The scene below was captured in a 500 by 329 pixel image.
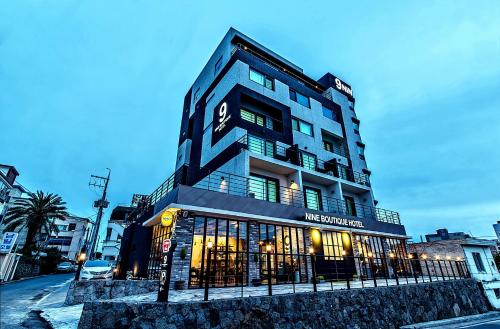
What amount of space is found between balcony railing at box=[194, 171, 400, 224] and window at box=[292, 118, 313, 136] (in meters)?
6.04

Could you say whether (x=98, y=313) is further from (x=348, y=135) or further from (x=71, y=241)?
(x=71, y=241)

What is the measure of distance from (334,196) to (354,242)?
3.78m

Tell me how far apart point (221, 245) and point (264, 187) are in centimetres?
553

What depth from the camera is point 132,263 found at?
1836 centimetres

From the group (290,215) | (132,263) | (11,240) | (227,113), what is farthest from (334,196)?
(11,240)

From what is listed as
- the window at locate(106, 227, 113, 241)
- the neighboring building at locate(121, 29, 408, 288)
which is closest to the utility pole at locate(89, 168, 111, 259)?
the neighboring building at locate(121, 29, 408, 288)

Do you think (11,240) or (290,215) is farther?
(11,240)

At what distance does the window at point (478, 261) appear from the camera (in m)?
21.2

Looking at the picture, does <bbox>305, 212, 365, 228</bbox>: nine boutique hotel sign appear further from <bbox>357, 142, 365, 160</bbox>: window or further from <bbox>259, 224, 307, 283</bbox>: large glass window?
<bbox>357, 142, 365, 160</bbox>: window

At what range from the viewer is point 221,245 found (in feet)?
43.3

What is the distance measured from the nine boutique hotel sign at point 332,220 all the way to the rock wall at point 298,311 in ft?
19.3

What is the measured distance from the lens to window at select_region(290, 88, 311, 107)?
2342 centimetres

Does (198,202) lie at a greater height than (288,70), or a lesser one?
lesser

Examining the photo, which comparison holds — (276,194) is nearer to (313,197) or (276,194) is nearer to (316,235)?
(316,235)
